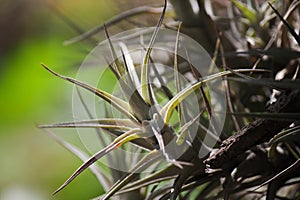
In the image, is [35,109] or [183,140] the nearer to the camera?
[183,140]

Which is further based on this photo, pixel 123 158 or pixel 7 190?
pixel 7 190

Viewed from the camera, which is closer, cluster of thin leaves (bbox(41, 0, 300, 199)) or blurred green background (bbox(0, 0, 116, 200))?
cluster of thin leaves (bbox(41, 0, 300, 199))

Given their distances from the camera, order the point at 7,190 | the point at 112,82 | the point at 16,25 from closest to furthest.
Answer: the point at 112,82 → the point at 7,190 → the point at 16,25

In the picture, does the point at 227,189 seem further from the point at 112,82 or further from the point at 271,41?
the point at 112,82

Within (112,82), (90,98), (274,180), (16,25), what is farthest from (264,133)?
(16,25)

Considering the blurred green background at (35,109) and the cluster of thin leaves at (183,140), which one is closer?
the cluster of thin leaves at (183,140)

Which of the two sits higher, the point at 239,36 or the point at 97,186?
the point at 239,36

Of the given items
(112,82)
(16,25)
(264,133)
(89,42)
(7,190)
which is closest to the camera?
(264,133)
